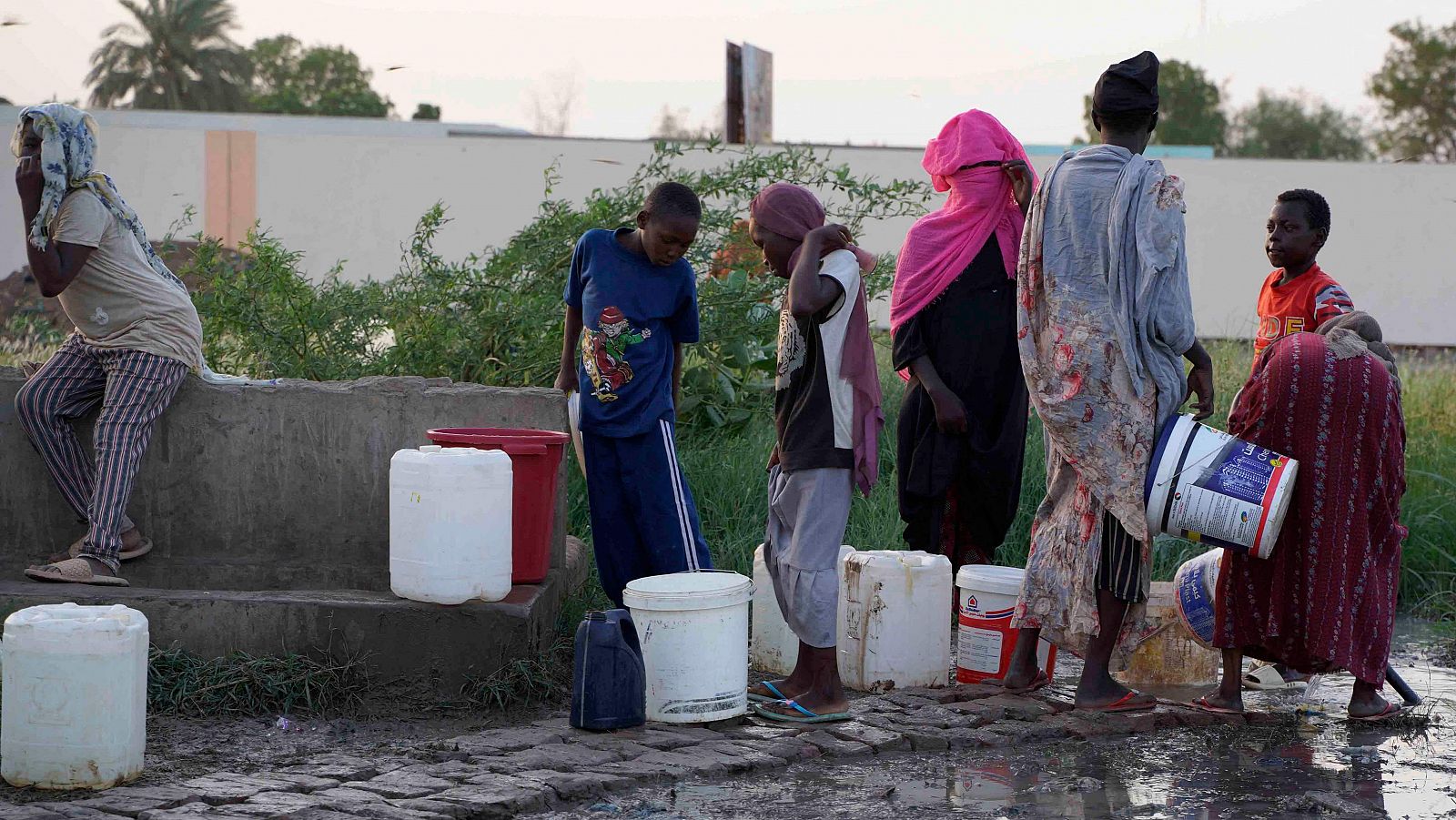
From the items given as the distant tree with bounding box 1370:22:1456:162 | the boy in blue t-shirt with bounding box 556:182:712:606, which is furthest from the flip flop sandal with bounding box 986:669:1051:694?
the distant tree with bounding box 1370:22:1456:162

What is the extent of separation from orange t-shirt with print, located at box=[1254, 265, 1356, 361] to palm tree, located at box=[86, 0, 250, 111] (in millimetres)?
45782

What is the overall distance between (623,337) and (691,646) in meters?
1.13

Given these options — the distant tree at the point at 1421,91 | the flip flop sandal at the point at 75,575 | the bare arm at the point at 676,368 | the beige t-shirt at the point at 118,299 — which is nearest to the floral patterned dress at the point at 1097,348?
the bare arm at the point at 676,368

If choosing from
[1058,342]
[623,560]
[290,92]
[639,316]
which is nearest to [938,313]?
[1058,342]

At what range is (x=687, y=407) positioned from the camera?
7.48 m

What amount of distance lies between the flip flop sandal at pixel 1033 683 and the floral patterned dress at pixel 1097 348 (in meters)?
0.23

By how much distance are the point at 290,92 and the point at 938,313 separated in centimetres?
4857

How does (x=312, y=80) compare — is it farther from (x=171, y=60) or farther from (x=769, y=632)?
(x=769, y=632)

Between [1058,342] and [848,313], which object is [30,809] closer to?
[848,313]

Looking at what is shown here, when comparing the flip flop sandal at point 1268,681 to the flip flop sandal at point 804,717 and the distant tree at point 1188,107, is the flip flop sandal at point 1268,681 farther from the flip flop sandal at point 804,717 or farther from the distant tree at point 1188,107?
the distant tree at point 1188,107

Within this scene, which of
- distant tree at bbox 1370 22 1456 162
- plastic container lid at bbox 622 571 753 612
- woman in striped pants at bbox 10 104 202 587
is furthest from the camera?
distant tree at bbox 1370 22 1456 162

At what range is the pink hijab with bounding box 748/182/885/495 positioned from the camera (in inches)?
166

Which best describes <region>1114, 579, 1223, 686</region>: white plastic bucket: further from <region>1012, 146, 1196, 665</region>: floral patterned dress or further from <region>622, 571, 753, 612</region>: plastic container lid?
<region>622, 571, 753, 612</region>: plastic container lid

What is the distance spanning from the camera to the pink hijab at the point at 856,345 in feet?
13.8
